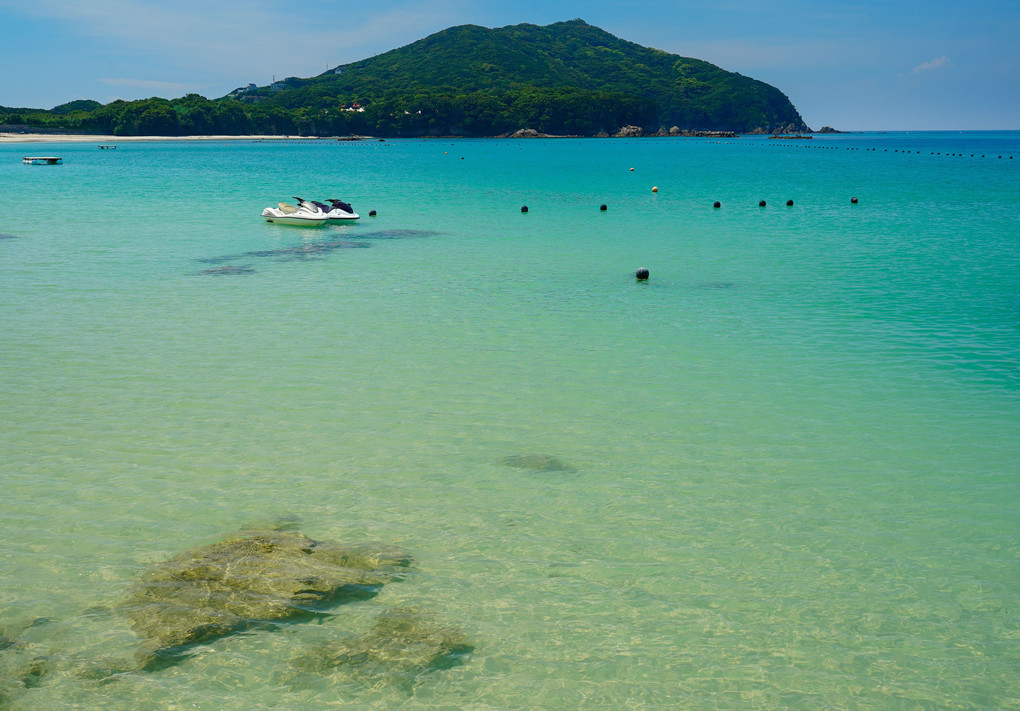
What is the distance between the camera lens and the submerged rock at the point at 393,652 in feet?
21.5

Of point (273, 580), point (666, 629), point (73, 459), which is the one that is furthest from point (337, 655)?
point (73, 459)

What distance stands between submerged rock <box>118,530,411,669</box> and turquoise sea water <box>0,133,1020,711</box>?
227 millimetres

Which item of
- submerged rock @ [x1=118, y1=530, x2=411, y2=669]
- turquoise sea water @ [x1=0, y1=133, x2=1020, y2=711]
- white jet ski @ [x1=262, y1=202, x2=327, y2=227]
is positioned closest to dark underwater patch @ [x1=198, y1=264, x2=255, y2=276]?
turquoise sea water @ [x1=0, y1=133, x2=1020, y2=711]

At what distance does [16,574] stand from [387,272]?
1885 cm

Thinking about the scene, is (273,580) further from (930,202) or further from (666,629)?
(930,202)

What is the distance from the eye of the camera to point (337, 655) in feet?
22.1

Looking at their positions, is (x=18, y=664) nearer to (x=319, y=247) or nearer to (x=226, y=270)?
(x=226, y=270)

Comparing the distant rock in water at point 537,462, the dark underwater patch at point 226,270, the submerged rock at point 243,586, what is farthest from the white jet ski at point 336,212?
the submerged rock at point 243,586

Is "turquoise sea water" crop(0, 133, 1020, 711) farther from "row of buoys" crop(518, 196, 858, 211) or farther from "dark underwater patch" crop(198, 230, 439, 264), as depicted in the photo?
"row of buoys" crop(518, 196, 858, 211)

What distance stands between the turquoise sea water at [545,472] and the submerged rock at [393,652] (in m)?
0.08

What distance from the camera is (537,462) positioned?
432 inches

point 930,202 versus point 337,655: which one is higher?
point 930,202

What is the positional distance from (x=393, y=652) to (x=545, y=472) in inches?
168

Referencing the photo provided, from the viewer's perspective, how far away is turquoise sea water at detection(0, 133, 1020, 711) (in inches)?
263
